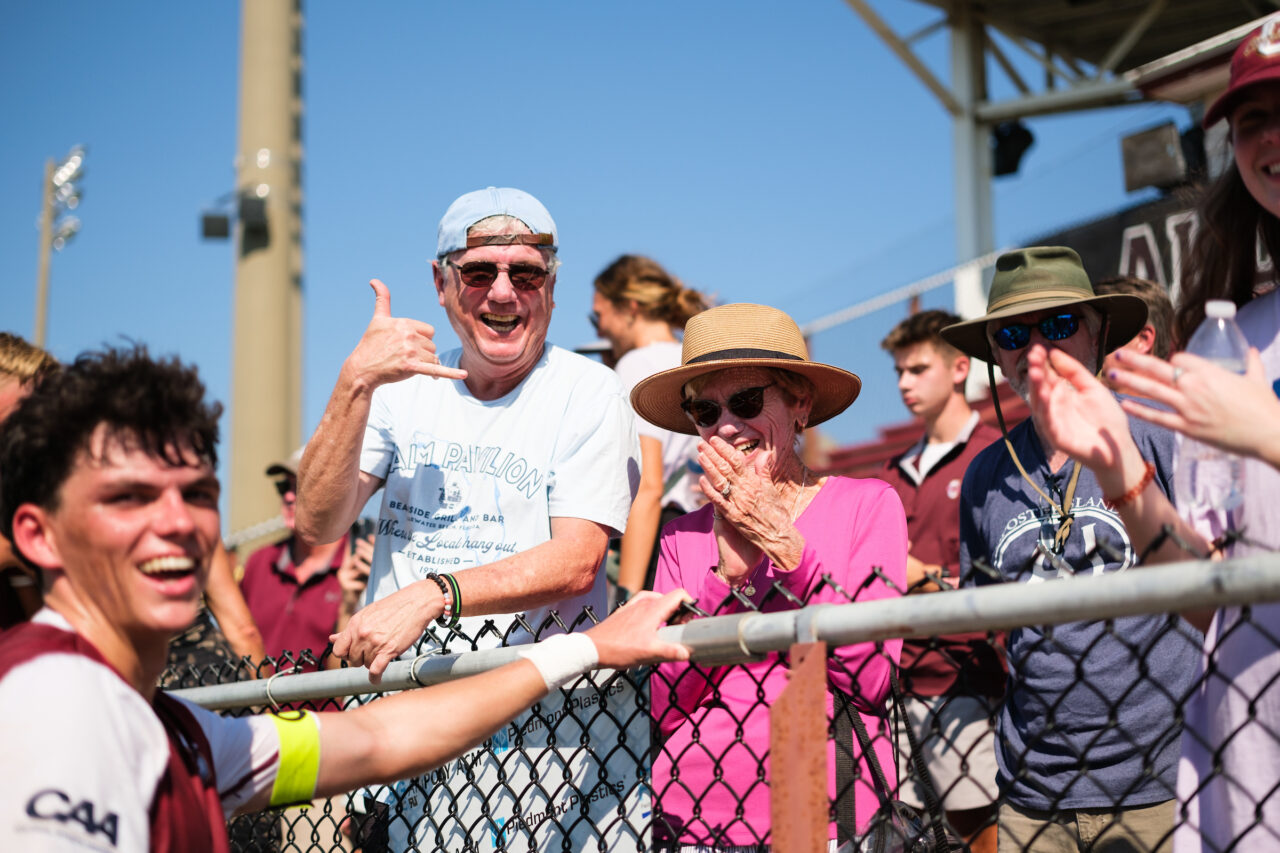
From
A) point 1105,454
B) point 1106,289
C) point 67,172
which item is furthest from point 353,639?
point 67,172

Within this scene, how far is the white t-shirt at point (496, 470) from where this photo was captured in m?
3.12

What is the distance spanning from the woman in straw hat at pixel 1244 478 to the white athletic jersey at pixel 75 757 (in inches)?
58.2

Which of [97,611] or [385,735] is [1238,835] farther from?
[97,611]

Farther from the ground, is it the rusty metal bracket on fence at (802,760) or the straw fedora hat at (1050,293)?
the straw fedora hat at (1050,293)

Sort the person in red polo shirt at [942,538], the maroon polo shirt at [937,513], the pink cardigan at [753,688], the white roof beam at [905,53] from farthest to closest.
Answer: the white roof beam at [905,53], the maroon polo shirt at [937,513], the person in red polo shirt at [942,538], the pink cardigan at [753,688]

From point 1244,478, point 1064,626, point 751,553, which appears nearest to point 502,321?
point 751,553

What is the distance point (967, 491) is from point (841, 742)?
118 centimetres

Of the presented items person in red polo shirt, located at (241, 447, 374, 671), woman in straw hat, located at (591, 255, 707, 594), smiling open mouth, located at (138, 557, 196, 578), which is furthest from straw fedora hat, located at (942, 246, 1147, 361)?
person in red polo shirt, located at (241, 447, 374, 671)

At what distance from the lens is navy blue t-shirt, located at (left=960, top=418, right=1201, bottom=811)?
2.70 meters

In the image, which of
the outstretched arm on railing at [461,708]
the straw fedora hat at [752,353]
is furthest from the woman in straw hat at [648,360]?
the outstretched arm on railing at [461,708]

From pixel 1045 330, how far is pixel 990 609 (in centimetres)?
159

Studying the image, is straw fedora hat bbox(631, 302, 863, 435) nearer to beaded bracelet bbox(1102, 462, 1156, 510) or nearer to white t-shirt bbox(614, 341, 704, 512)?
beaded bracelet bbox(1102, 462, 1156, 510)

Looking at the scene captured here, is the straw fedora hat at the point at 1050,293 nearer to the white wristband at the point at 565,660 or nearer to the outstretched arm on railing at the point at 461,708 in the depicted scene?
the outstretched arm on railing at the point at 461,708

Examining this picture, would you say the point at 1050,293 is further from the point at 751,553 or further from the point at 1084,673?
the point at 751,553
